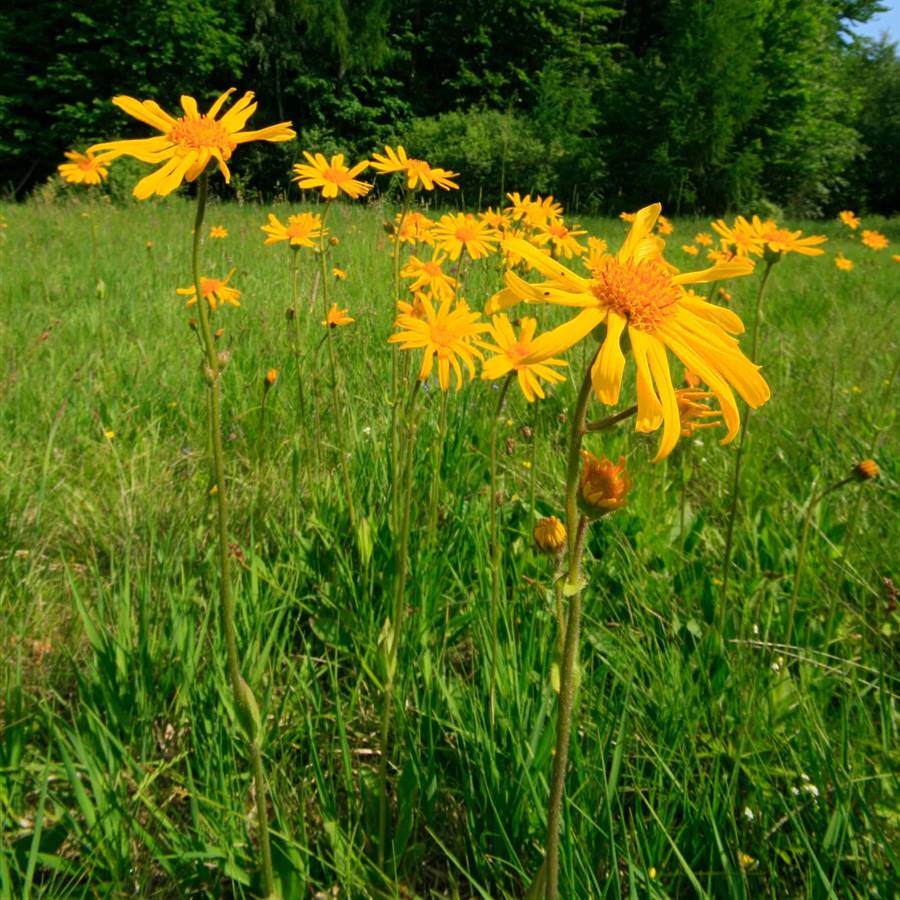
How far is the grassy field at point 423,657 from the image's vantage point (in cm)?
83

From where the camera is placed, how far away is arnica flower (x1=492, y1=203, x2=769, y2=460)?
1.80 feet

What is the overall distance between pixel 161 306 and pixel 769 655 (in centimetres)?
280

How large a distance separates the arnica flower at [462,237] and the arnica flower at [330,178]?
0.26m

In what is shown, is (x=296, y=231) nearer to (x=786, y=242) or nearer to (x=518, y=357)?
(x=518, y=357)

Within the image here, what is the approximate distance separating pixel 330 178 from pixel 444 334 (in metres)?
0.53

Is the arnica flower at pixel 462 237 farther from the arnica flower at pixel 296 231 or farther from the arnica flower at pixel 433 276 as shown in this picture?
the arnica flower at pixel 296 231

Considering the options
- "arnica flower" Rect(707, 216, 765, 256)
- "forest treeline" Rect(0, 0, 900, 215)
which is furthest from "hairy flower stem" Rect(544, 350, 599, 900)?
"forest treeline" Rect(0, 0, 900, 215)

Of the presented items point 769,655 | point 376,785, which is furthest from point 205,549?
point 769,655

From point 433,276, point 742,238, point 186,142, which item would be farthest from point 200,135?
point 742,238

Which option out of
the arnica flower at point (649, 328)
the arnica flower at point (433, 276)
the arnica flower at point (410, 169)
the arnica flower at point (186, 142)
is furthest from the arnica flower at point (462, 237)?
the arnica flower at point (649, 328)

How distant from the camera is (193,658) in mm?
1028

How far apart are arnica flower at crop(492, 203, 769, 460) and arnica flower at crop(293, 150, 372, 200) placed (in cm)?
88

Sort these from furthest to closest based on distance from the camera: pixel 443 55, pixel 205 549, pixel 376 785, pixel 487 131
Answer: pixel 443 55 → pixel 487 131 → pixel 205 549 → pixel 376 785

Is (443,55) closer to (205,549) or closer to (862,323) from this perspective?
(862,323)
